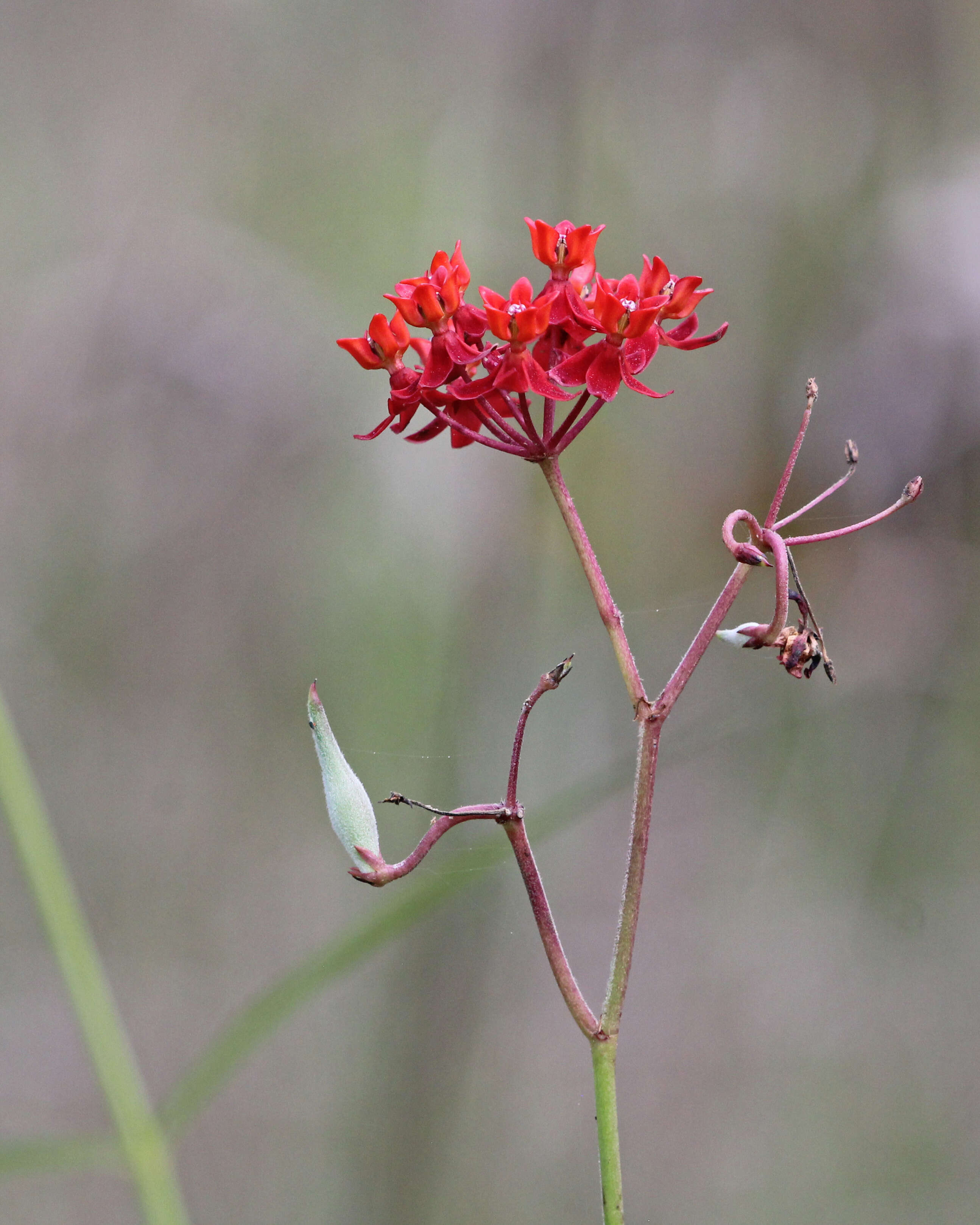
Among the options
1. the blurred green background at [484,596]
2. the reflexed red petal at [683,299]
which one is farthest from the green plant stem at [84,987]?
the reflexed red petal at [683,299]

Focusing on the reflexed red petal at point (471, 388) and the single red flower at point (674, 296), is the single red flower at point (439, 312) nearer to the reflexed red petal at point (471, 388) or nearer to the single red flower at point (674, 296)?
the reflexed red petal at point (471, 388)

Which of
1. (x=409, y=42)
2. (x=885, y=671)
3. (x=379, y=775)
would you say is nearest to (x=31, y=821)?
(x=379, y=775)

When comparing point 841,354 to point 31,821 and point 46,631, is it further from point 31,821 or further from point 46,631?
point 46,631

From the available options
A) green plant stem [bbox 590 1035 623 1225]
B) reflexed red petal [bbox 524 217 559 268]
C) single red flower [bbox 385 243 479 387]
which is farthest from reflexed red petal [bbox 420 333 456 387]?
green plant stem [bbox 590 1035 623 1225]

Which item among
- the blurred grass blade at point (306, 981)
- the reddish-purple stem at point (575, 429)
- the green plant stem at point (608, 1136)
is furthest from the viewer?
the blurred grass blade at point (306, 981)

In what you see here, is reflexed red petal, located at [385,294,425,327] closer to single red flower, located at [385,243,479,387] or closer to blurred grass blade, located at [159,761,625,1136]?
single red flower, located at [385,243,479,387]
